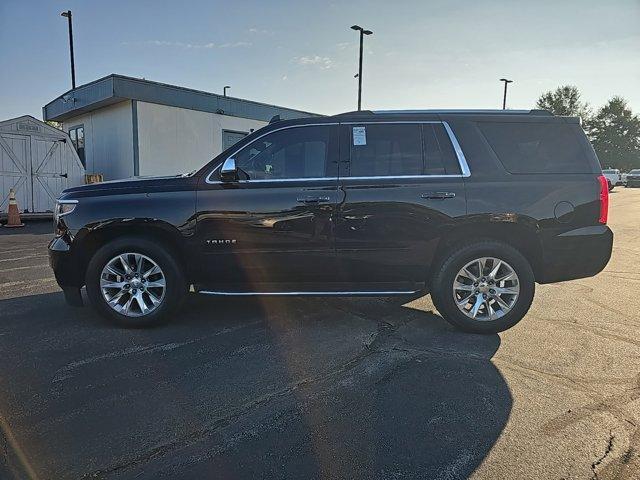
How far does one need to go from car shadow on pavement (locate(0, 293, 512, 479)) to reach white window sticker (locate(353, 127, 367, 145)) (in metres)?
1.77

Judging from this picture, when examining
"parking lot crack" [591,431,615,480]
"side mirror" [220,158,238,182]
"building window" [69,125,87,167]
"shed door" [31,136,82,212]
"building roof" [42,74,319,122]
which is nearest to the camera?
"parking lot crack" [591,431,615,480]

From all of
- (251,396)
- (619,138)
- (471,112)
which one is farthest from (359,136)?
(619,138)

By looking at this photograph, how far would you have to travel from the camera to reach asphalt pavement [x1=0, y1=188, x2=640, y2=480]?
2.43 metres

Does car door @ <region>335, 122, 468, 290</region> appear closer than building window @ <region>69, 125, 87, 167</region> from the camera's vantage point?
Yes

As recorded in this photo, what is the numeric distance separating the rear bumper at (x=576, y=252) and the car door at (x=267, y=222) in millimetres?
2052

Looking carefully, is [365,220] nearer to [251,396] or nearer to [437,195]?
[437,195]

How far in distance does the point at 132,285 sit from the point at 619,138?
249 ft

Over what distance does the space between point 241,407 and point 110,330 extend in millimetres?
2082

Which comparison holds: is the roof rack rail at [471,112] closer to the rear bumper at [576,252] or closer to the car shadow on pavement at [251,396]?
the rear bumper at [576,252]

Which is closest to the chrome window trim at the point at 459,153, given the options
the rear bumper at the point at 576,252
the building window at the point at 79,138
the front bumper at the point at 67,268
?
the rear bumper at the point at 576,252

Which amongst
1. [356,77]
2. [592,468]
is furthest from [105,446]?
[356,77]

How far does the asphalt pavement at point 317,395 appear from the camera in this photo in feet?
7.98

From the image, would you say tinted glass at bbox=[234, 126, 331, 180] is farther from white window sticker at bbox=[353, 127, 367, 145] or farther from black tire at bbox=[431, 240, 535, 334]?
black tire at bbox=[431, 240, 535, 334]

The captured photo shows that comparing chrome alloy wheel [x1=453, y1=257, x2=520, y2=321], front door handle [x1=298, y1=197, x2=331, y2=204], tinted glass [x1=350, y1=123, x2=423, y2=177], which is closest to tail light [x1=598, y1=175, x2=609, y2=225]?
chrome alloy wheel [x1=453, y1=257, x2=520, y2=321]
